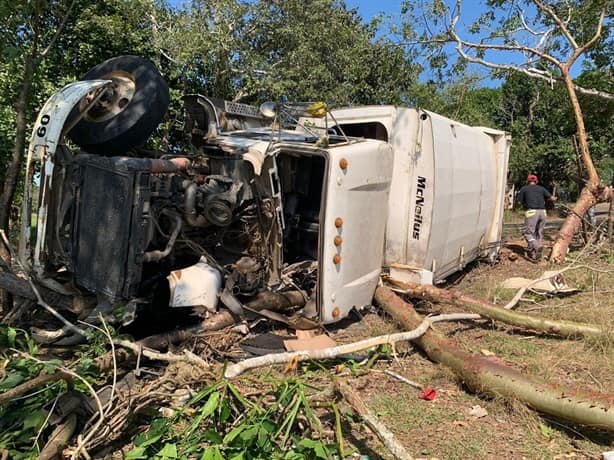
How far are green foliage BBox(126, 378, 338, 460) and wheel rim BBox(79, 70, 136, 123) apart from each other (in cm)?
257

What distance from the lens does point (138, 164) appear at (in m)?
3.84

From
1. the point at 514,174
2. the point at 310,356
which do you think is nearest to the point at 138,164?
the point at 310,356

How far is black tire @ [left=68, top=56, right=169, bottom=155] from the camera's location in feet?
13.5

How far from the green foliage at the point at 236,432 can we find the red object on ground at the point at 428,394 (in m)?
1.04

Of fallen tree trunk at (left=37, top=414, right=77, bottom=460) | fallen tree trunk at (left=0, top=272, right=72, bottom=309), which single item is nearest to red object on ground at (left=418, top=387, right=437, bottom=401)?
fallen tree trunk at (left=37, top=414, right=77, bottom=460)

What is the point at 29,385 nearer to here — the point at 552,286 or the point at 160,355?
the point at 160,355

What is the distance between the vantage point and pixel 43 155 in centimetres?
371

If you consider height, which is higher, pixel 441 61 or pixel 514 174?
pixel 441 61

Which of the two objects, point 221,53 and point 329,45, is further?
point 329,45

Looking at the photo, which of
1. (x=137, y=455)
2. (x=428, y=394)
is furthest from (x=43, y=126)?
(x=428, y=394)

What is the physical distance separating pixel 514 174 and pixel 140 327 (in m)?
21.9

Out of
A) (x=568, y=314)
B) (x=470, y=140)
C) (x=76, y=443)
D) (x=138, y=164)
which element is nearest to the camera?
(x=76, y=443)

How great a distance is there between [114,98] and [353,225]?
7.75ft

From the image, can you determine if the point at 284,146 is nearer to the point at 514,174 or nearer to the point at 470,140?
the point at 470,140
